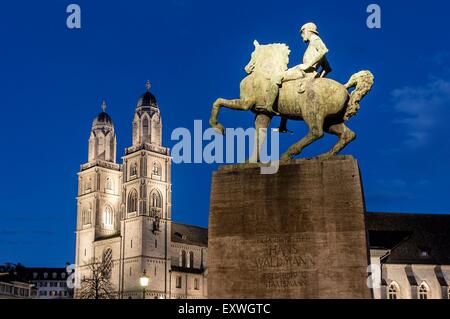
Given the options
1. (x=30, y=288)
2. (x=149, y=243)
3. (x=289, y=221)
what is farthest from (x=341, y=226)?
(x=30, y=288)

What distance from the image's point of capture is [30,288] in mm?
127250

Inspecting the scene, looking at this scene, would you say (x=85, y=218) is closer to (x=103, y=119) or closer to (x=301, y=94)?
(x=103, y=119)

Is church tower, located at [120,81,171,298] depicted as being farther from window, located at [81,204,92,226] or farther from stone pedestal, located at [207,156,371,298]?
stone pedestal, located at [207,156,371,298]

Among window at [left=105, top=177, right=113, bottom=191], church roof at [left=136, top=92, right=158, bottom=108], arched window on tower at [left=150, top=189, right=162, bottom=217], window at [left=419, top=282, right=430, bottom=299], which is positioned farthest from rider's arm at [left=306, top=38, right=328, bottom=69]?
window at [left=105, top=177, right=113, bottom=191]

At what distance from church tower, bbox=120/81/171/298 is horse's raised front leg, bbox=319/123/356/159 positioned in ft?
311

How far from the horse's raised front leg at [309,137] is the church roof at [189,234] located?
105 m

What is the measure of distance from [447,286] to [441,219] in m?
12.8

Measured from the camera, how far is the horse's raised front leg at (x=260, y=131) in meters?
16.8

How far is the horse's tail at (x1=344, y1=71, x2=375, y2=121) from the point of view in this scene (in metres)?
16.6

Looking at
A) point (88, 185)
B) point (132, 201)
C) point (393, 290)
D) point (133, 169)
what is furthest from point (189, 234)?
point (393, 290)

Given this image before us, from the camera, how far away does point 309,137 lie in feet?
53.7

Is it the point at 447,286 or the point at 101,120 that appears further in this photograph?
the point at 101,120
